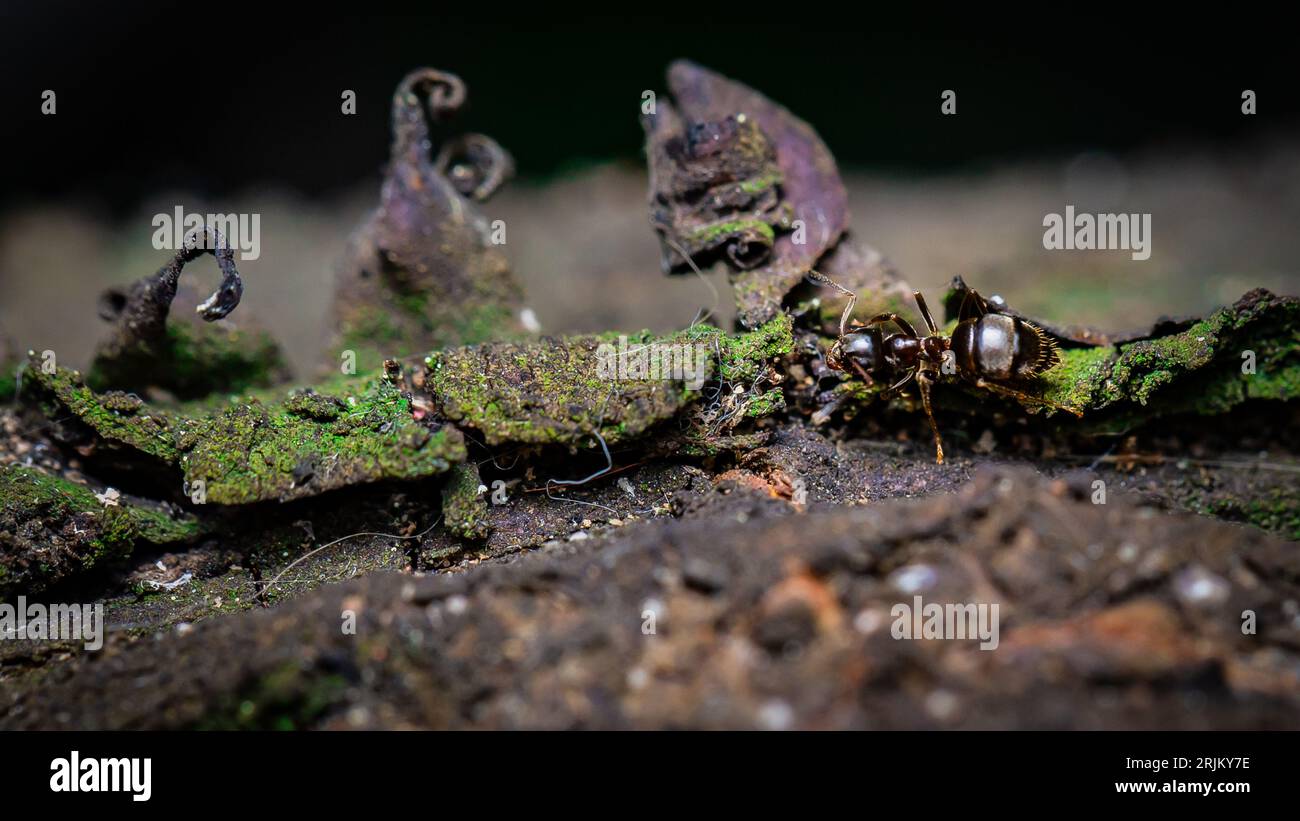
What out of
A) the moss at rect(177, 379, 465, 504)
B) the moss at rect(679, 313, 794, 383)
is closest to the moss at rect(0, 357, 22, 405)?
the moss at rect(177, 379, 465, 504)

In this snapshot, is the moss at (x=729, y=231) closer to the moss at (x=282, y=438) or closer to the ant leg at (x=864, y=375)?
the ant leg at (x=864, y=375)

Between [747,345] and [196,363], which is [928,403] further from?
[196,363]

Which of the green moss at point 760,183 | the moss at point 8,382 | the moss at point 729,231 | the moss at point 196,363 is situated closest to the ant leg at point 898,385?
the moss at point 729,231

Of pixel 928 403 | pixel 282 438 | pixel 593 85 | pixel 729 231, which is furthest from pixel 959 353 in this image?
pixel 593 85
